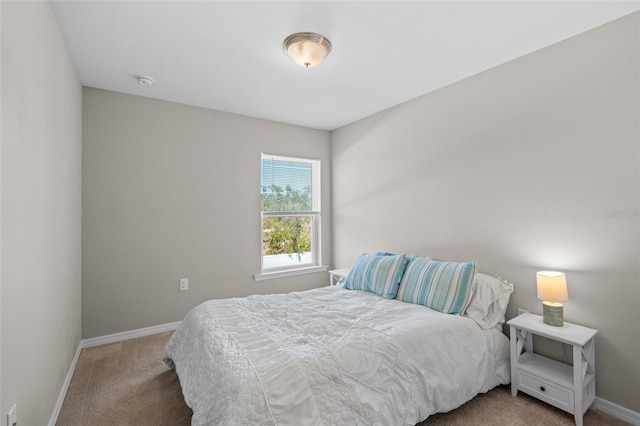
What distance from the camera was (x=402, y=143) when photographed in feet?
11.5

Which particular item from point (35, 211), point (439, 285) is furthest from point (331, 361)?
point (35, 211)

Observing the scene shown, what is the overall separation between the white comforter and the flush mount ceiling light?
186 cm

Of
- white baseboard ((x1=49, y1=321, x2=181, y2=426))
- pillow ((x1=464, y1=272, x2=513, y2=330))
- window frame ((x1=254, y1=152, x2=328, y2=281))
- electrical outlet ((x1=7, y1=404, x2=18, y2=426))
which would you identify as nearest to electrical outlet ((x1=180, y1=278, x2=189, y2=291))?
white baseboard ((x1=49, y1=321, x2=181, y2=426))

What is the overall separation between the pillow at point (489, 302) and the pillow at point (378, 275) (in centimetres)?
62

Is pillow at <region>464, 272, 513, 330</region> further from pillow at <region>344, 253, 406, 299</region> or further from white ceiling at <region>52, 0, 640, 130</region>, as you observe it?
white ceiling at <region>52, 0, 640, 130</region>

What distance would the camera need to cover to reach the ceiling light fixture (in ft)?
9.24

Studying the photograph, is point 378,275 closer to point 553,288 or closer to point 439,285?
point 439,285

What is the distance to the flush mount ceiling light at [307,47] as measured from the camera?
2160 mm

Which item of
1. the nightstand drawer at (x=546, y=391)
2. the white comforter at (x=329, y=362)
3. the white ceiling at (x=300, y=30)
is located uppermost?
the white ceiling at (x=300, y=30)

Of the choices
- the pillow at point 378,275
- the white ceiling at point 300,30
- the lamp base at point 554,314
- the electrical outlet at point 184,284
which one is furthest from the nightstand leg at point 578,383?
the electrical outlet at point 184,284

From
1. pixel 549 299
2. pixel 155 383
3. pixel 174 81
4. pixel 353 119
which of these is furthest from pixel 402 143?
pixel 155 383

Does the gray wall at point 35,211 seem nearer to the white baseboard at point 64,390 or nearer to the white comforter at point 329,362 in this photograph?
the white baseboard at point 64,390

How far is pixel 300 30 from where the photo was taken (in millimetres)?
2123

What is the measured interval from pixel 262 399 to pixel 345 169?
3.32m
